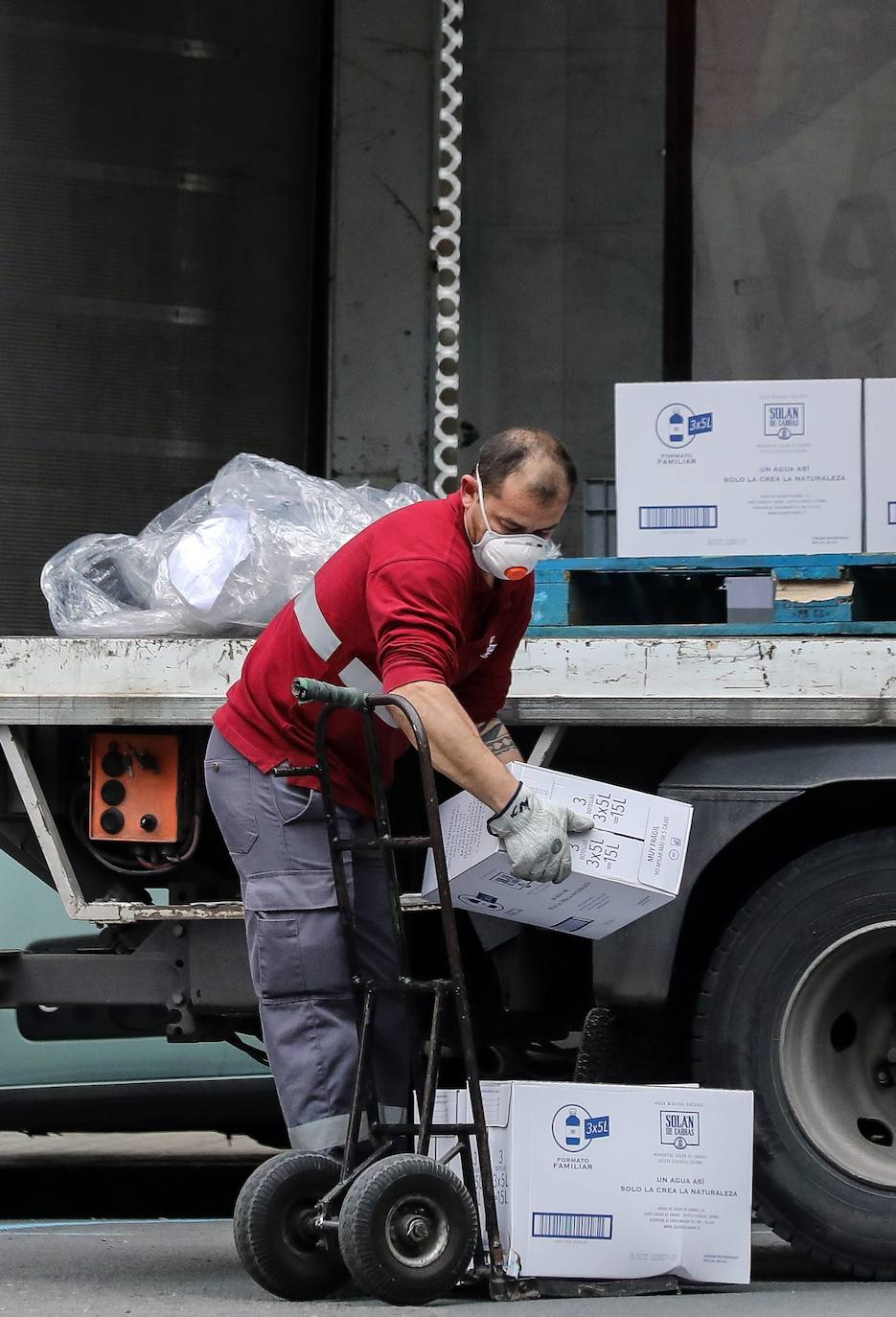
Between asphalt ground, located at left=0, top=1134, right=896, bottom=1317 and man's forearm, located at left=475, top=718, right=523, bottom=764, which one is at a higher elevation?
man's forearm, located at left=475, top=718, right=523, bottom=764

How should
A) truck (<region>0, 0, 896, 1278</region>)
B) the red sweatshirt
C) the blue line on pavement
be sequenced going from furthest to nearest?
truck (<region>0, 0, 896, 1278</region>) < the blue line on pavement < the red sweatshirt

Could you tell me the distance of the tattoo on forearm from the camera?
3529 millimetres

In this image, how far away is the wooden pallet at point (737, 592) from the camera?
12.2 feet

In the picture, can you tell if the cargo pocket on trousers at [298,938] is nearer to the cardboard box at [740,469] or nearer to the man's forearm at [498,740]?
the man's forearm at [498,740]

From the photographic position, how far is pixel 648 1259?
3383mm

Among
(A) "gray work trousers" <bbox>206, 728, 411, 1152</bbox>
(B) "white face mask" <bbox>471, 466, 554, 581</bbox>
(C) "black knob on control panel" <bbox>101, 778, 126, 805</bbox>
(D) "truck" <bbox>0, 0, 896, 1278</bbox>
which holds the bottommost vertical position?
(A) "gray work trousers" <bbox>206, 728, 411, 1152</bbox>

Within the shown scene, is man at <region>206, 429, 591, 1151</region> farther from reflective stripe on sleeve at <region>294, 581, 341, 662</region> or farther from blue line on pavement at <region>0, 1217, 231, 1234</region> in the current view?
blue line on pavement at <region>0, 1217, 231, 1234</region>

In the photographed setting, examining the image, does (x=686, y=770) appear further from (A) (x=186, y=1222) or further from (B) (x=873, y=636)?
(A) (x=186, y=1222)

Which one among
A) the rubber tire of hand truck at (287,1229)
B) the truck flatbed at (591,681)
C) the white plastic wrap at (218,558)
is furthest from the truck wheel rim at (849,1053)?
the white plastic wrap at (218,558)

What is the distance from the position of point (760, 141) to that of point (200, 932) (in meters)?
5.94

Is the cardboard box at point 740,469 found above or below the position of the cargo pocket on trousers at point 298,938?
above

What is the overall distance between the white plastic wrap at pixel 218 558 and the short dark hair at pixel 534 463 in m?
0.89

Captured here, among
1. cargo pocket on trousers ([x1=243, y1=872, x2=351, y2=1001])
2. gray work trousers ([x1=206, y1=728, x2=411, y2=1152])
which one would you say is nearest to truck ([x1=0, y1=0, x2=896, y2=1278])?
gray work trousers ([x1=206, y1=728, x2=411, y2=1152])

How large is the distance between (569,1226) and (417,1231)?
17.3 inches
